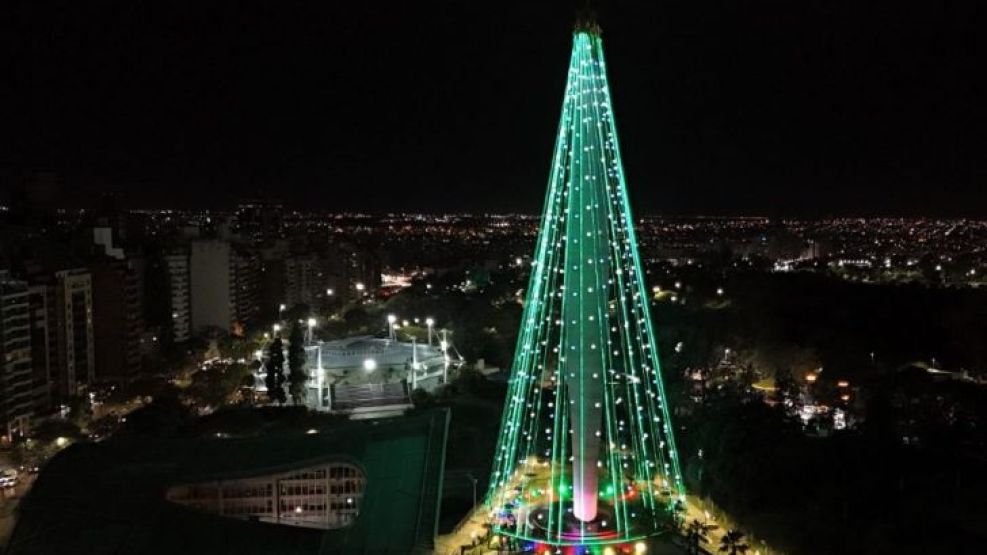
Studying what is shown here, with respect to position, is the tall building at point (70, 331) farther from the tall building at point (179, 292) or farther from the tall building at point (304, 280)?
the tall building at point (304, 280)

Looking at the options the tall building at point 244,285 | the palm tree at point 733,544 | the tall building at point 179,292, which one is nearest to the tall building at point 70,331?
the tall building at point 179,292

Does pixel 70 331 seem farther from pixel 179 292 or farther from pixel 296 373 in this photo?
pixel 179 292

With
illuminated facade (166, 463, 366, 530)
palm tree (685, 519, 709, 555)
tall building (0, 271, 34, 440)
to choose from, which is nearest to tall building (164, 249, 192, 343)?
tall building (0, 271, 34, 440)

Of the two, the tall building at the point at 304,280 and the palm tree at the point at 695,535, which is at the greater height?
the tall building at the point at 304,280

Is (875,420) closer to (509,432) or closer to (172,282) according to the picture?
(509,432)

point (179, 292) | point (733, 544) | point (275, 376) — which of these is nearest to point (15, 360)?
point (275, 376)

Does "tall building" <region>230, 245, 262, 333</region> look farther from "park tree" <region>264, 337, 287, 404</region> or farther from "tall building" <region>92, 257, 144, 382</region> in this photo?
"park tree" <region>264, 337, 287, 404</region>
